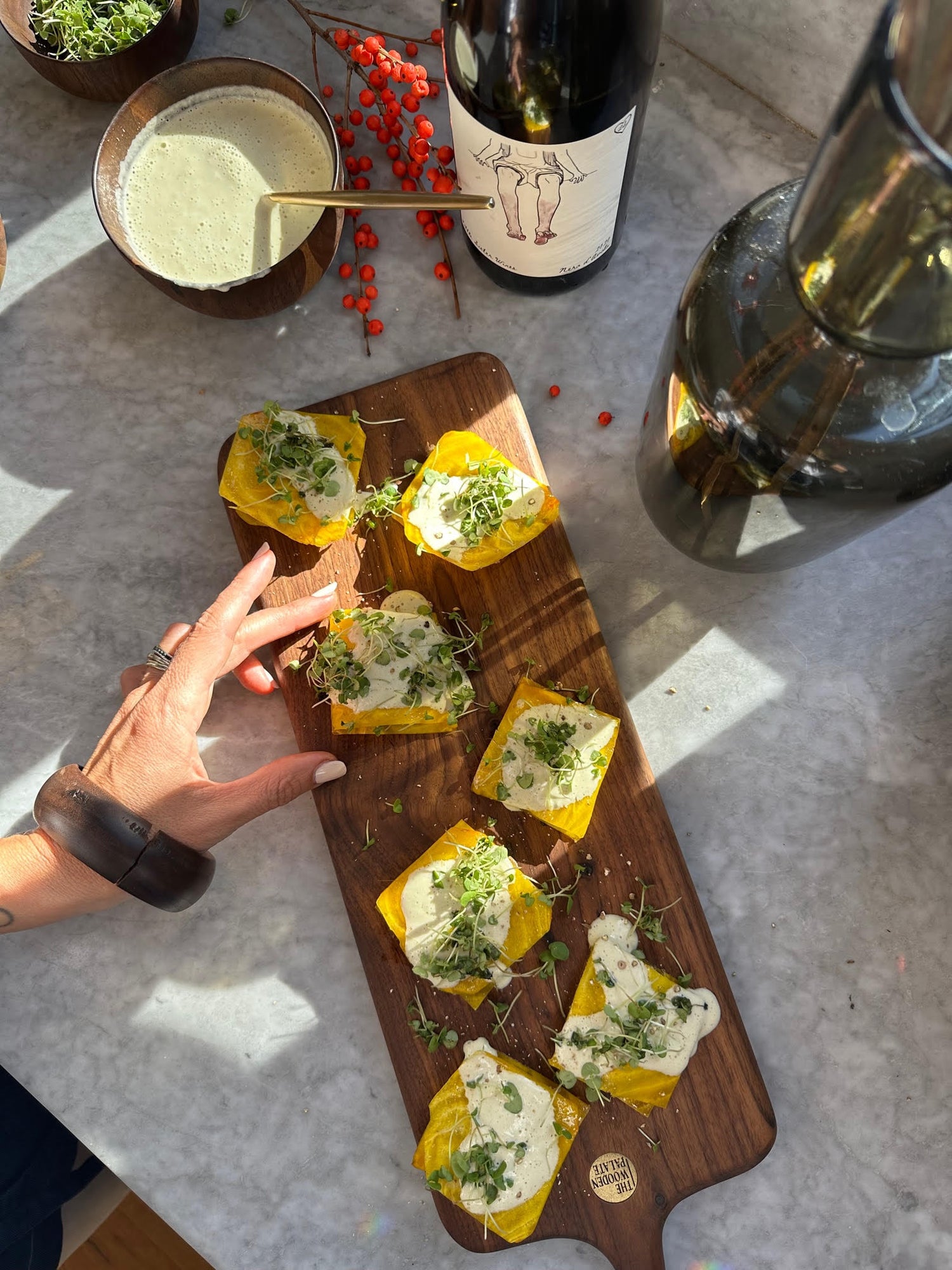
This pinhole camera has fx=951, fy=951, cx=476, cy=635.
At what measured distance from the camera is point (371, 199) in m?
0.82

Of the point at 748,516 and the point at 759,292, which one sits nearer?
the point at 759,292

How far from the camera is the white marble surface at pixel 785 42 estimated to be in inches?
32.7

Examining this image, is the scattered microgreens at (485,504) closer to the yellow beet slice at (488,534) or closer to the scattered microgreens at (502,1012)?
the yellow beet slice at (488,534)

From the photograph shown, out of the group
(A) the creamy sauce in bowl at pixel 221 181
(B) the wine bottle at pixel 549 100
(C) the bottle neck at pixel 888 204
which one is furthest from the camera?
(A) the creamy sauce in bowl at pixel 221 181

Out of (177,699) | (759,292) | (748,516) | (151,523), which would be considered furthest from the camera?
(151,523)

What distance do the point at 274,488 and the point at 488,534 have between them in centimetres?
21

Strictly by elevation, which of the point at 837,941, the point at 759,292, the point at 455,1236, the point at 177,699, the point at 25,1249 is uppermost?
the point at 759,292

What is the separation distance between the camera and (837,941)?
894 mm

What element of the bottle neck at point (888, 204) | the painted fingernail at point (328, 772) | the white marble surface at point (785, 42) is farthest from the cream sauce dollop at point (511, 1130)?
the white marble surface at point (785, 42)

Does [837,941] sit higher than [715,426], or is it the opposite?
[715,426]

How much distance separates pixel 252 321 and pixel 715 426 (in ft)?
1.75

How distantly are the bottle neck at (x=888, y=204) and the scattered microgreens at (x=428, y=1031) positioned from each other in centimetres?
65

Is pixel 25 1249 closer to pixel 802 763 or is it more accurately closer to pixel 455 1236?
pixel 455 1236

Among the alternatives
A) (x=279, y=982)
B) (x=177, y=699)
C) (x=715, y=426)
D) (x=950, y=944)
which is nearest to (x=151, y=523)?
(x=177, y=699)
